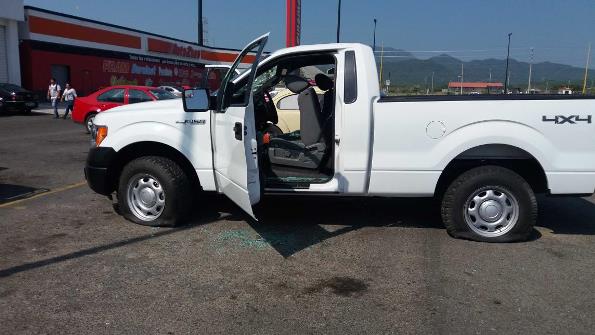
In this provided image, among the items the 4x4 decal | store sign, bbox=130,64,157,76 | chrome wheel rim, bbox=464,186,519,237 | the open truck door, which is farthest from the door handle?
store sign, bbox=130,64,157,76

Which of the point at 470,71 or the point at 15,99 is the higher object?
the point at 470,71

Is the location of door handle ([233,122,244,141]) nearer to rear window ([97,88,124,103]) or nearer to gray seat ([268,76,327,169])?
gray seat ([268,76,327,169])

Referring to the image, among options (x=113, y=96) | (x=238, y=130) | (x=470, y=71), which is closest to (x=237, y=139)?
(x=238, y=130)

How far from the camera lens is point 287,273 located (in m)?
4.33

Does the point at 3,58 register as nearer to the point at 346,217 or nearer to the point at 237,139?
the point at 346,217

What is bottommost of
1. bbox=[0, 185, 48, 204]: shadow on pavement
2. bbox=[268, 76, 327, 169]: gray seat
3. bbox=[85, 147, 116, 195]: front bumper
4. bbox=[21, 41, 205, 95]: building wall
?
bbox=[0, 185, 48, 204]: shadow on pavement

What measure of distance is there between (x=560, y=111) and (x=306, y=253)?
2.81 meters

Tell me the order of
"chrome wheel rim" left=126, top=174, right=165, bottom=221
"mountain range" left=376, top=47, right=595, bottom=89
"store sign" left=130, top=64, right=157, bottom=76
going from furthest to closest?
1. "store sign" left=130, top=64, right=157, bottom=76
2. "mountain range" left=376, top=47, right=595, bottom=89
3. "chrome wheel rim" left=126, top=174, right=165, bottom=221

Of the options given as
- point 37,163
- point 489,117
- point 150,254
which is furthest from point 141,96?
point 489,117

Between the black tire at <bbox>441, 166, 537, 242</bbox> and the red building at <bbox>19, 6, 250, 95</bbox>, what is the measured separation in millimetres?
30610

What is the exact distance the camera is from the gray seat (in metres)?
5.52

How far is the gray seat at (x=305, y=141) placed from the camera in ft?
18.1

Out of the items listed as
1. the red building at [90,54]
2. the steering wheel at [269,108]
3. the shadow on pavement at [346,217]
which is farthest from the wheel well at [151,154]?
the red building at [90,54]

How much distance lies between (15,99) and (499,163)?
23368mm
